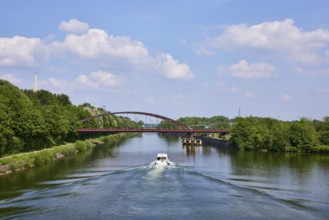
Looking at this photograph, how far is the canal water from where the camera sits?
2908 cm

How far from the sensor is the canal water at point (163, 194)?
29.1m

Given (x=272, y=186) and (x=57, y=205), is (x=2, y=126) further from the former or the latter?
(x=272, y=186)

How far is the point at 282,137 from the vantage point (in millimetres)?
94438

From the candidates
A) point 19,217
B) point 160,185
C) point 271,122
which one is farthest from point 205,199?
point 271,122

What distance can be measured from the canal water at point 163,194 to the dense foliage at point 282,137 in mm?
38914

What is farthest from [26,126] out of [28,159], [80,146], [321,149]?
[321,149]

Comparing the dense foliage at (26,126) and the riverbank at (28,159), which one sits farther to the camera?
the dense foliage at (26,126)

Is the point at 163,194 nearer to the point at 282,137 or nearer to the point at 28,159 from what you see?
the point at 28,159

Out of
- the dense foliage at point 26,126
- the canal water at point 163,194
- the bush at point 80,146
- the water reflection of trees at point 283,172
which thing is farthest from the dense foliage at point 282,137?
the dense foliage at point 26,126

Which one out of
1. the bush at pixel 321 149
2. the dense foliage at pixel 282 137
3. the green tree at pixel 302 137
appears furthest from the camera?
the dense foliage at pixel 282 137

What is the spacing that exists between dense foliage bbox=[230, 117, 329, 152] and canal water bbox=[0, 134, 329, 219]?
128ft

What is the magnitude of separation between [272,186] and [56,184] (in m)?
23.0

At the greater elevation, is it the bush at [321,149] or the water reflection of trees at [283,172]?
the bush at [321,149]

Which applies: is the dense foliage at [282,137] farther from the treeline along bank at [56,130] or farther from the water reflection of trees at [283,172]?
the water reflection of trees at [283,172]
